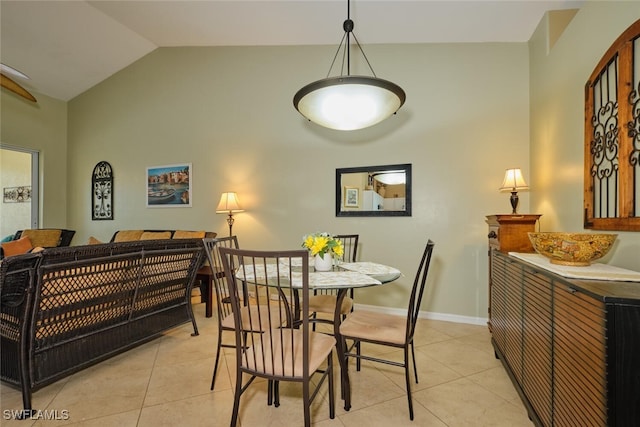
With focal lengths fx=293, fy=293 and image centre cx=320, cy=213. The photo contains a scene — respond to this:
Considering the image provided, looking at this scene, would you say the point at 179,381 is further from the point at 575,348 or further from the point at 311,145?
the point at 311,145

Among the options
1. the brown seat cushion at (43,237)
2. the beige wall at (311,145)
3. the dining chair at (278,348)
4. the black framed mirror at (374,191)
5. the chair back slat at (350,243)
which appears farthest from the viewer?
the brown seat cushion at (43,237)

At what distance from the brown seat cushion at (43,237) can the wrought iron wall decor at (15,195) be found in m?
1.55

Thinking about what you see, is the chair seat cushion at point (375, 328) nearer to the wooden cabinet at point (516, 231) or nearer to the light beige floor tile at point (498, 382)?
the light beige floor tile at point (498, 382)

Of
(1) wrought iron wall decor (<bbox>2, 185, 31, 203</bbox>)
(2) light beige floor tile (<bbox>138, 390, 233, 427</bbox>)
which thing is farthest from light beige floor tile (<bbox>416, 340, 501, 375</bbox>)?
(1) wrought iron wall decor (<bbox>2, 185, 31, 203</bbox>)

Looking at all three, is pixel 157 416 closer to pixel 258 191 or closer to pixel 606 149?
pixel 258 191

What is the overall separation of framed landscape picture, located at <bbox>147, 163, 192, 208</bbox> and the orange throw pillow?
1534 mm

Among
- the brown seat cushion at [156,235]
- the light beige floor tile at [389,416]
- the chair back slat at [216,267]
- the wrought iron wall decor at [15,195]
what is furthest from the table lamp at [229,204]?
the wrought iron wall decor at [15,195]

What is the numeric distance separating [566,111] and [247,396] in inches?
120

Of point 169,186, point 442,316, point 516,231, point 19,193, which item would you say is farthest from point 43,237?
point 516,231

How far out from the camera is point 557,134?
7.71ft

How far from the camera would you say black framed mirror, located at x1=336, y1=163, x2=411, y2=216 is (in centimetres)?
333

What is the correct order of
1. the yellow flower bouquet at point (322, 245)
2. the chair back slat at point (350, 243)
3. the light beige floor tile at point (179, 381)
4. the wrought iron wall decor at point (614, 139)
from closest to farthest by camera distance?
the wrought iron wall decor at point (614, 139) → the light beige floor tile at point (179, 381) → the yellow flower bouquet at point (322, 245) → the chair back slat at point (350, 243)

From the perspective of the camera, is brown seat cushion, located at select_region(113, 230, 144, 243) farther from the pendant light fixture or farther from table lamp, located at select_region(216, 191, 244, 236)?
the pendant light fixture

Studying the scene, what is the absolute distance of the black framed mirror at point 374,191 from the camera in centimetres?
333
